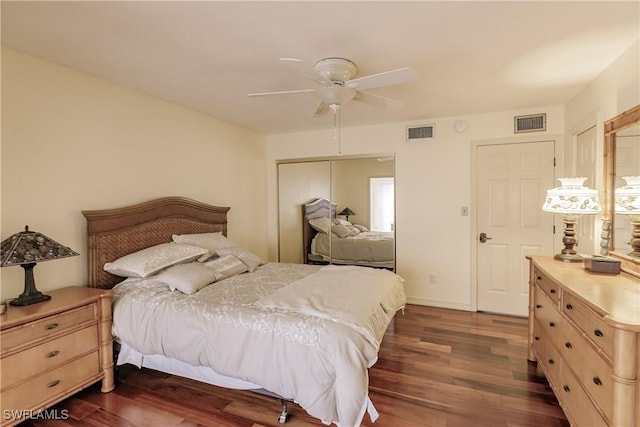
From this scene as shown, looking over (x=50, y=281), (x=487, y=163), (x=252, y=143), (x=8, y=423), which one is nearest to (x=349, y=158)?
(x=252, y=143)

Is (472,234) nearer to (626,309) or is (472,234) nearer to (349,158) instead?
(349,158)

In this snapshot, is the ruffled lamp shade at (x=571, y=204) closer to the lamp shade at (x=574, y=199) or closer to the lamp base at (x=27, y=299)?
the lamp shade at (x=574, y=199)

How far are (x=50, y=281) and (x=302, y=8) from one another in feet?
8.57

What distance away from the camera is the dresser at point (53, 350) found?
5.86 ft

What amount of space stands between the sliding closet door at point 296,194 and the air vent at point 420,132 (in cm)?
119

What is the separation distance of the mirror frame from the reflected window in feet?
7.28

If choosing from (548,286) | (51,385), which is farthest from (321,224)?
(51,385)

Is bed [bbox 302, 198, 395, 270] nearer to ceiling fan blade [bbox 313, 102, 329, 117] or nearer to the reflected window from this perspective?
the reflected window

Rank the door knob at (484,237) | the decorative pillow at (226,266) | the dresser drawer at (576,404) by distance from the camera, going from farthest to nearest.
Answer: the door knob at (484,237)
the decorative pillow at (226,266)
the dresser drawer at (576,404)

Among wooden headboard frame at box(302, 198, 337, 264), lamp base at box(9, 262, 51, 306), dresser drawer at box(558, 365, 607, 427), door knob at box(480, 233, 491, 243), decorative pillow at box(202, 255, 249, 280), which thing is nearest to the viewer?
dresser drawer at box(558, 365, 607, 427)

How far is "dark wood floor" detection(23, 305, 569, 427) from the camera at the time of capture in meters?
2.02

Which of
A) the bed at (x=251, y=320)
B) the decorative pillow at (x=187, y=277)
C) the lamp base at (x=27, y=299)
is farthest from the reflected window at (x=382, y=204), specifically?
the lamp base at (x=27, y=299)

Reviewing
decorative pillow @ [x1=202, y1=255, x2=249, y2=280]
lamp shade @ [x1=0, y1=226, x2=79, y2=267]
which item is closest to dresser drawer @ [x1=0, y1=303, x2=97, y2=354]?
lamp shade @ [x1=0, y1=226, x2=79, y2=267]

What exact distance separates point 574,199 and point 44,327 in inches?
148
